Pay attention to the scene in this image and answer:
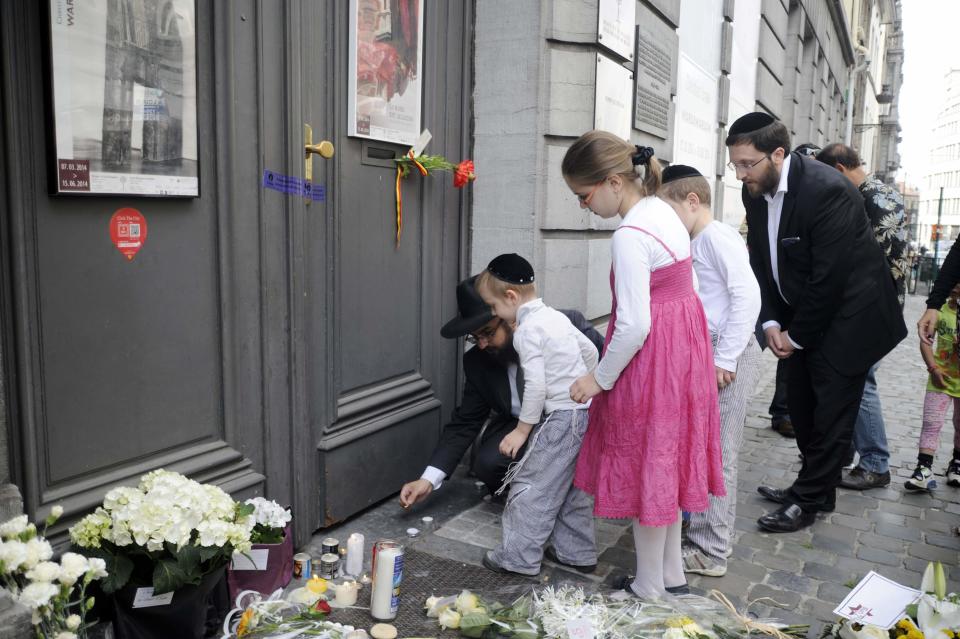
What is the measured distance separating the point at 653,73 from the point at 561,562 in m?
3.70

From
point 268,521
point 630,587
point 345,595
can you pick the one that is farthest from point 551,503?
point 268,521

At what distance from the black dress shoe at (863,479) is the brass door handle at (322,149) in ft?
11.5

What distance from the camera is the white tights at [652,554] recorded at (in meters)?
3.19

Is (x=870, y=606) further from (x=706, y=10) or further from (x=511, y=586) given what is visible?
(x=706, y=10)

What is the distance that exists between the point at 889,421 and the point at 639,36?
3.81m

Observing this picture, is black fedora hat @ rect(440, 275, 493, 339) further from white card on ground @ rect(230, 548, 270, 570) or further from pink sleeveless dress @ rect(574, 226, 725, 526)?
white card on ground @ rect(230, 548, 270, 570)

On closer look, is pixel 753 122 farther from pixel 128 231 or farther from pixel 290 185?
pixel 128 231

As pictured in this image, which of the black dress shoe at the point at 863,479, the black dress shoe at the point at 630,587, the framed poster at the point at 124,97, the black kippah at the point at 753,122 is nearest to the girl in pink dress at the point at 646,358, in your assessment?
the black dress shoe at the point at 630,587

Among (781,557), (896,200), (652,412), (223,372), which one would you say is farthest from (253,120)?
(896,200)

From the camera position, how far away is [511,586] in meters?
3.43

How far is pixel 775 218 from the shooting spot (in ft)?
13.8

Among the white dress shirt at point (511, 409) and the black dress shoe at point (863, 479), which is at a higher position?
the white dress shirt at point (511, 409)

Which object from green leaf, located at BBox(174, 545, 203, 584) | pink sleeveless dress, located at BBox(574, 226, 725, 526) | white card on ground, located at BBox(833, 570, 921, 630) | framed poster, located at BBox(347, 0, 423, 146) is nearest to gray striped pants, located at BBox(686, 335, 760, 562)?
pink sleeveless dress, located at BBox(574, 226, 725, 526)

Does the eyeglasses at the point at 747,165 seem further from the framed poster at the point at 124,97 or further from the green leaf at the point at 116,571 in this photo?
the green leaf at the point at 116,571
